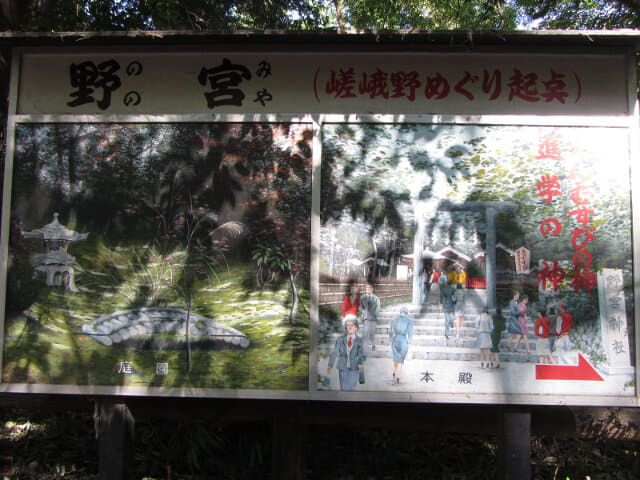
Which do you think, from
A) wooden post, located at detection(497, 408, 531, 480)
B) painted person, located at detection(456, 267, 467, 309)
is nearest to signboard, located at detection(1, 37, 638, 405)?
painted person, located at detection(456, 267, 467, 309)

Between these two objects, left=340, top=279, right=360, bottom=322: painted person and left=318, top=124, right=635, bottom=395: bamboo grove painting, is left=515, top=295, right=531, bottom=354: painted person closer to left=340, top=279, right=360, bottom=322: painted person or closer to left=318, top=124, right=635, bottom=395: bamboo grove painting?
left=318, top=124, right=635, bottom=395: bamboo grove painting

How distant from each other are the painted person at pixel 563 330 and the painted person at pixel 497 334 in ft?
1.32

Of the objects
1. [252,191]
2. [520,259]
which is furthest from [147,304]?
[520,259]

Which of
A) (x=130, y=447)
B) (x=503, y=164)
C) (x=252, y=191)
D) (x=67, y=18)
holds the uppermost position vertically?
(x=67, y=18)

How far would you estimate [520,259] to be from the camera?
10.3 ft

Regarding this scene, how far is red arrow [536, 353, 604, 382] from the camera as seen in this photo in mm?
3078

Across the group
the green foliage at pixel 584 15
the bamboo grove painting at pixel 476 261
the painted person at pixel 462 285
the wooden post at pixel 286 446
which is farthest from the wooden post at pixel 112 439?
the green foliage at pixel 584 15

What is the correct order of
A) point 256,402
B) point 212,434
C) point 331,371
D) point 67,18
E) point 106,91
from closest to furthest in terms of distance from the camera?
point 331,371
point 106,91
point 256,402
point 212,434
point 67,18

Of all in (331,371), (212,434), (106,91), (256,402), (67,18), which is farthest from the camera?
(67,18)

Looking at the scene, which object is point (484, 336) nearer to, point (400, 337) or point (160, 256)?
point (400, 337)

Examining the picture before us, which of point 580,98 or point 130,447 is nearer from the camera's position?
point 580,98

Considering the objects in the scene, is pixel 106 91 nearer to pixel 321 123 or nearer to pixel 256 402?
pixel 321 123

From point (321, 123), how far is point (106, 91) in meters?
1.74

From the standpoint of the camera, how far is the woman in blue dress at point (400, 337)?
10.2ft
